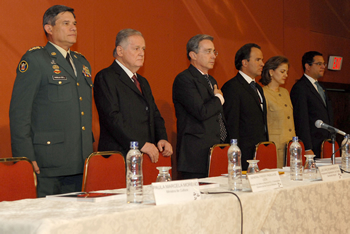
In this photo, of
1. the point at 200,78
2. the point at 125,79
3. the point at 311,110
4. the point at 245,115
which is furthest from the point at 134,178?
the point at 311,110

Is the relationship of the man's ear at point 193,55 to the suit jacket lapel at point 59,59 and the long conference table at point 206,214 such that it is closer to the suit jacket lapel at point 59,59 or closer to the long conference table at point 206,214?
the suit jacket lapel at point 59,59

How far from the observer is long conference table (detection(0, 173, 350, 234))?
1282 millimetres

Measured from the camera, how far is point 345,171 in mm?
2646

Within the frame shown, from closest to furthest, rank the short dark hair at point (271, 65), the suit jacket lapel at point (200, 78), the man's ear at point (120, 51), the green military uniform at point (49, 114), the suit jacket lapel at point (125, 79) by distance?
the green military uniform at point (49, 114) < the suit jacket lapel at point (125, 79) < the man's ear at point (120, 51) < the suit jacket lapel at point (200, 78) < the short dark hair at point (271, 65)

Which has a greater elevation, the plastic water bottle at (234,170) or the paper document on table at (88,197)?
the plastic water bottle at (234,170)

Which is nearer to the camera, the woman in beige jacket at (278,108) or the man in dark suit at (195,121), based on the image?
the man in dark suit at (195,121)

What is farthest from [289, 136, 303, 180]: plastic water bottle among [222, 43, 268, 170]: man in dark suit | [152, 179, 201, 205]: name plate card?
[222, 43, 268, 170]: man in dark suit

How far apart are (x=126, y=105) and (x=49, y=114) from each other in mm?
628

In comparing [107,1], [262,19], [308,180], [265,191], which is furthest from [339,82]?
[265,191]

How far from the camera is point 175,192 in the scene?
5.04 feet

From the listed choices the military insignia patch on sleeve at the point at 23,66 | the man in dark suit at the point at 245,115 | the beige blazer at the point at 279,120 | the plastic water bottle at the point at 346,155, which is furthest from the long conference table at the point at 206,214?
the beige blazer at the point at 279,120

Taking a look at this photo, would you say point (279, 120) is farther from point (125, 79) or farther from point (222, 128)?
point (125, 79)

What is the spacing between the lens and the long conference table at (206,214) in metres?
1.28

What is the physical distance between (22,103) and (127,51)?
3.27 ft
